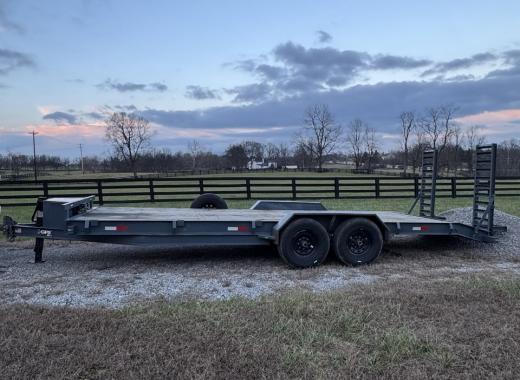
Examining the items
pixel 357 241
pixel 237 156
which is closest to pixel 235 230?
pixel 357 241

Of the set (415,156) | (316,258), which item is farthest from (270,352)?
(415,156)

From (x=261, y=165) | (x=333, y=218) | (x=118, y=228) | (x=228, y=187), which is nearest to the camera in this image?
(x=118, y=228)

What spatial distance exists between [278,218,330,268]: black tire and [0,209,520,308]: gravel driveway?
0.57 ft

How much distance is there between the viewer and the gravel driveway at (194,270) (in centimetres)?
546

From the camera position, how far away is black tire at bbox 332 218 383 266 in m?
6.91

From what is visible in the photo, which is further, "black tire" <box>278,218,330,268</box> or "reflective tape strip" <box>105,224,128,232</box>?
"black tire" <box>278,218,330,268</box>

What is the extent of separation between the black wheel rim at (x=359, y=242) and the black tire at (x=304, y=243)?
1.37 feet

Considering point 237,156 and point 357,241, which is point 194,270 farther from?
point 237,156

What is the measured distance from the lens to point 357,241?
Answer: 704 cm

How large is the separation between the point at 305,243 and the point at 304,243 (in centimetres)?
2

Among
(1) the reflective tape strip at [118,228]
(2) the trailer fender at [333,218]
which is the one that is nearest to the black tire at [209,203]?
Result: (2) the trailer fender at [333,218]

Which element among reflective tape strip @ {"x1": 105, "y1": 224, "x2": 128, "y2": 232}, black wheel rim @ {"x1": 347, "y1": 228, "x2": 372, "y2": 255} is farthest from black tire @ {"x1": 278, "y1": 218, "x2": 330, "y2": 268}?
reflective tape strip @ {"x1": 105, "y1": 224, "x2": 128, "y2": 232}

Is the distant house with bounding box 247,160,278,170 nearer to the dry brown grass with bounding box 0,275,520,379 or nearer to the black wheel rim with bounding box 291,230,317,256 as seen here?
the black wheel rim with bounding box 291,230,317,256

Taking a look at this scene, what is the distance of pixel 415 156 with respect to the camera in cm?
5888
